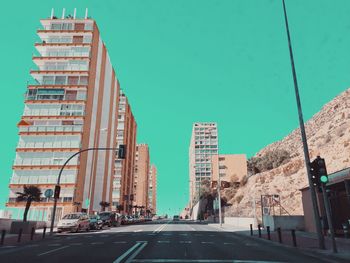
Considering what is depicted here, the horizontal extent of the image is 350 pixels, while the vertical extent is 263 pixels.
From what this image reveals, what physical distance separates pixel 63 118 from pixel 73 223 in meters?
29.0

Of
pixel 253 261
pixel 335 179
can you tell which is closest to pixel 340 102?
pixel 335 179

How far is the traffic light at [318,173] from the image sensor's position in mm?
12352

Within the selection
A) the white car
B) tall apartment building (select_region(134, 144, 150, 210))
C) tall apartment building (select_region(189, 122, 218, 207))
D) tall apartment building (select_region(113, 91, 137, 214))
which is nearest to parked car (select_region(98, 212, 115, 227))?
the white car

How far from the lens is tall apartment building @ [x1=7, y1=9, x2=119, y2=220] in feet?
161

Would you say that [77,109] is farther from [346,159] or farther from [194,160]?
[194,160]

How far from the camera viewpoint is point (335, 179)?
18.7 meters

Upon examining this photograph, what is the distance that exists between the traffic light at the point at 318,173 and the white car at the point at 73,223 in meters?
21.1

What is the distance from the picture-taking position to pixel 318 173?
41.0 feet

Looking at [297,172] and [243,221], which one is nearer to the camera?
[243,221]

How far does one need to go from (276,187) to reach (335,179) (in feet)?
126

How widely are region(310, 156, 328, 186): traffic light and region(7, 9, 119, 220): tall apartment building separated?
38.4m

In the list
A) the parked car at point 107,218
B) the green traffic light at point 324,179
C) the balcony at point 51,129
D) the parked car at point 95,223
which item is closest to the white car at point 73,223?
the parked car at point 95,223

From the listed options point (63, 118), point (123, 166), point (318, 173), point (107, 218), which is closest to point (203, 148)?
point (123, 166)

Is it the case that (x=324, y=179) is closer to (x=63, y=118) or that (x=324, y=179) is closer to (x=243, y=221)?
(x=243, y=221)
